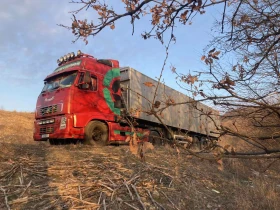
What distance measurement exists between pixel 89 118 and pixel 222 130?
835 cm

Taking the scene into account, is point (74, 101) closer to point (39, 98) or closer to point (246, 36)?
point (39, 98)

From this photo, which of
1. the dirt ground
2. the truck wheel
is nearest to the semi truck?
the truck wheel

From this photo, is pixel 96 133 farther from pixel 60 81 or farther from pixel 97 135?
pixel 60 81

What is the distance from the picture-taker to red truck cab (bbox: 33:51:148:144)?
9.69 m

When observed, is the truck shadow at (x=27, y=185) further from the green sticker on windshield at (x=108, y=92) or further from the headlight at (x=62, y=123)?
the green sticker on windshield at (x=108, y=92)

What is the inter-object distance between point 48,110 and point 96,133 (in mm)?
1889

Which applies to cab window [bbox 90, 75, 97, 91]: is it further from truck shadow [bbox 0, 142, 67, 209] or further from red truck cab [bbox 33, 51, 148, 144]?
truck shadow [bbox 0, 142, 67, 209]

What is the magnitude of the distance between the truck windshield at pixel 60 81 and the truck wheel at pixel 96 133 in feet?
5.36

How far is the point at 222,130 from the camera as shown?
212 cm

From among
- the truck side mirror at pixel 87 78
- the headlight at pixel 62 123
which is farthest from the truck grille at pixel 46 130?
the truck side mirror at pixel 87 78

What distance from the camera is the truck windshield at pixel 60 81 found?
1005cm

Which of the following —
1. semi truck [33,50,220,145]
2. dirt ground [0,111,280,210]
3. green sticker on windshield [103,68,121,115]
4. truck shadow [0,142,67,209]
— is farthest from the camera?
green sticker on windshield [103,68,121,115]

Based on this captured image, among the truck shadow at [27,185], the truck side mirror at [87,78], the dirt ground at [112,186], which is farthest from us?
the truck side mirror at [87,78]

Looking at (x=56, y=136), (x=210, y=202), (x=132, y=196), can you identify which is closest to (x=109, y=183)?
(x=132, y=196)
